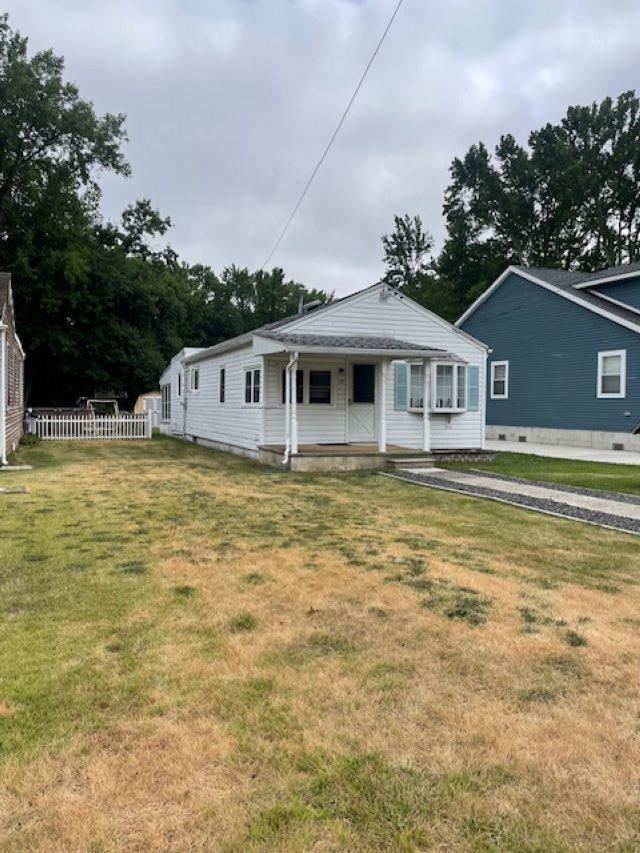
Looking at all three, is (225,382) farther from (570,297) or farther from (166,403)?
(570,297)

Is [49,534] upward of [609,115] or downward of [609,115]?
downward

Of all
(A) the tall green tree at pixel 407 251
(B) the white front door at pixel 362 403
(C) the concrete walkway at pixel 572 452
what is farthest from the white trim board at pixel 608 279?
(A) the tall green tree at pixel 407 251

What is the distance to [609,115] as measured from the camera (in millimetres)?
37562

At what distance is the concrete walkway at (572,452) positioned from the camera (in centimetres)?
1447

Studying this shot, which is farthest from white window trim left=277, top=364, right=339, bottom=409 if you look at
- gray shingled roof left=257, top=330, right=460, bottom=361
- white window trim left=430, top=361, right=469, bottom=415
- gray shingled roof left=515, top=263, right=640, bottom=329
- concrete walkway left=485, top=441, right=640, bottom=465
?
gray shingled roof left=515, top=263, right=640, bottom=329

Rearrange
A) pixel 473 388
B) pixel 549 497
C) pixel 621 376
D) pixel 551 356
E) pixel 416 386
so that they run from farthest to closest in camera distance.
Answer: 1. pixel 551 356
2. pixel 621 376
3. pixel 473 388
4. pixel 416 386
5. pixel 549 497

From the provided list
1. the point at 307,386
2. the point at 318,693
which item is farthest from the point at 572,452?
the point at 318,693

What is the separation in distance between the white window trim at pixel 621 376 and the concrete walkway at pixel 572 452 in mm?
1555

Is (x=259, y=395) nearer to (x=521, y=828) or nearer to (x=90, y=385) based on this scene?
(x=521, y=828)

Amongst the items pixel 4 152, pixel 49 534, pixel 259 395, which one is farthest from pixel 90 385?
pixel 49 534

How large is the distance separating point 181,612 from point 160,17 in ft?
42.7

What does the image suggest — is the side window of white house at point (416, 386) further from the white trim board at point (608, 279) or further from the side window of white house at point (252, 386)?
the white trim board at point (608, 279)

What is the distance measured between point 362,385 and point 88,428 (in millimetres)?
10942

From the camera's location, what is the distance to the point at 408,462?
1245cm
